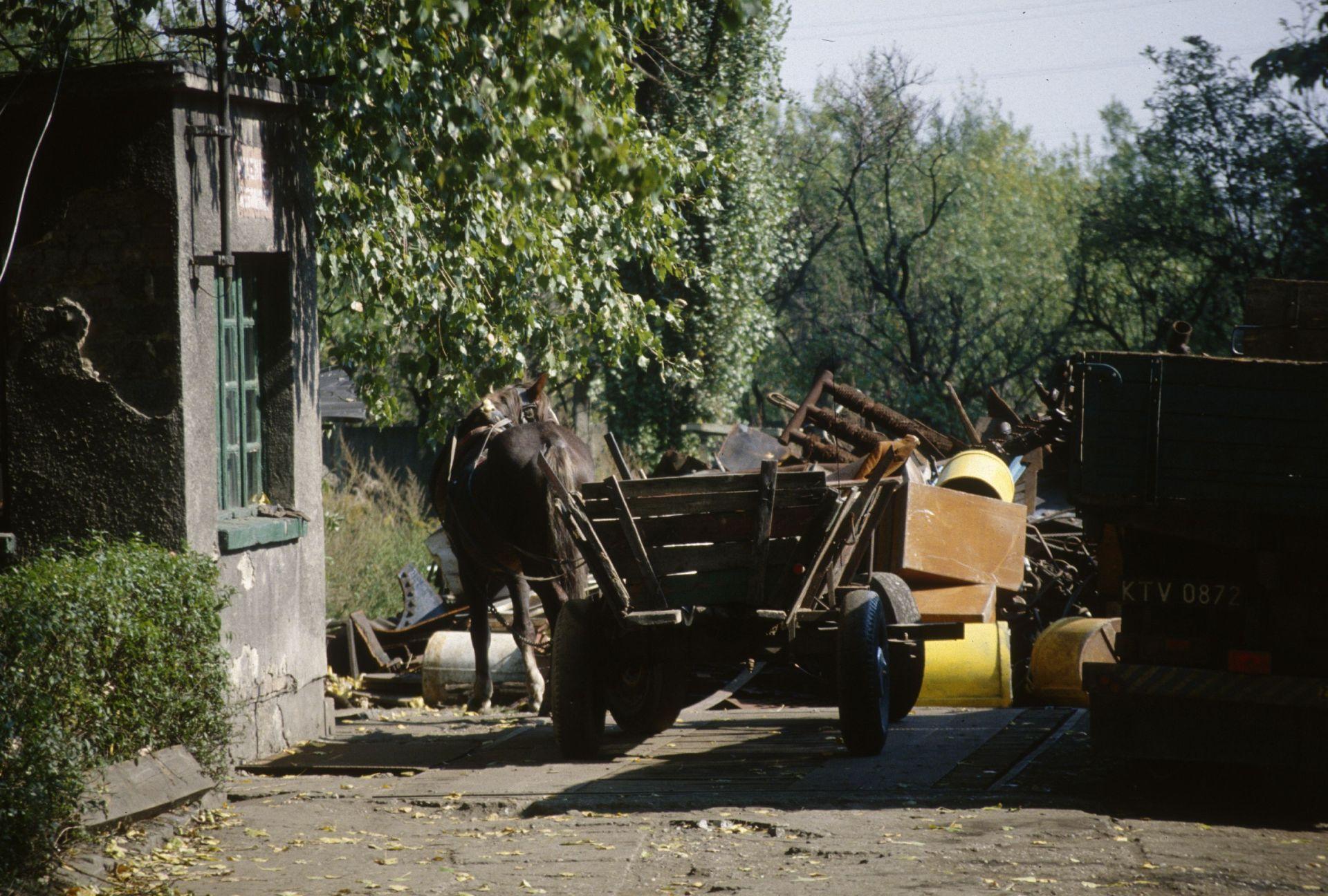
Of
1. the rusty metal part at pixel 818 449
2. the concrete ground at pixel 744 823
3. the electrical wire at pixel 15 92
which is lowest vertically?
the concrete ground at pixel 744 823

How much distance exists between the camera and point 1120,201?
921 inches

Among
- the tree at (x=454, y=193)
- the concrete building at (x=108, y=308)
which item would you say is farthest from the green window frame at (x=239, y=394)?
the tree at (x=454, y=193)

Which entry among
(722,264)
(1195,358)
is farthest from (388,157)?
(722,264)

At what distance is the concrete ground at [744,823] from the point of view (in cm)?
538

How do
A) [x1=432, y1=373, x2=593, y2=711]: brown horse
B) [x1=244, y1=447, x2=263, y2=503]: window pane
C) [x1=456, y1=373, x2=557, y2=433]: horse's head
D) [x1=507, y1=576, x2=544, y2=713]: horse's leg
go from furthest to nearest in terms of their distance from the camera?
[x1=456, y1=373, x2=557, y2=433]: horse's head → [x1=507, y1=576, x2=544, y2=713]: horse's leg → [x1=432, y1=373, x2=593, y2=711]: brown horse → [x1=244, y1=447, x2=263, y2=503]: window pane

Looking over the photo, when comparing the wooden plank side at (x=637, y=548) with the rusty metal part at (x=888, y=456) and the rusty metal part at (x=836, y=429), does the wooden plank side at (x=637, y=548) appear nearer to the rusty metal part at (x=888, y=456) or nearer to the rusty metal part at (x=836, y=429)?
the rusty metal part at (x=888, y=456)

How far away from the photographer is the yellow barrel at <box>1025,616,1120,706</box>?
9750 mm

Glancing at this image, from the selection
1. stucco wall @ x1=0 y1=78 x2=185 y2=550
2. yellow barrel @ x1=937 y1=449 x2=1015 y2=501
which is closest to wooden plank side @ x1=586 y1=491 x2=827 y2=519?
stucco wall @ x1=0 y1=78 x2=185 y2=550

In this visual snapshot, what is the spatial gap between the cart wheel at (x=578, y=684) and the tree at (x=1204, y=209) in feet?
51.0

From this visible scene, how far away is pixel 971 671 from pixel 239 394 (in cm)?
543

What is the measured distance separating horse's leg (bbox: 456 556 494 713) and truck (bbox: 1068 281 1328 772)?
497 centimetres

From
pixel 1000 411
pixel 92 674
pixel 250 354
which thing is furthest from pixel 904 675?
pixel 1000 411

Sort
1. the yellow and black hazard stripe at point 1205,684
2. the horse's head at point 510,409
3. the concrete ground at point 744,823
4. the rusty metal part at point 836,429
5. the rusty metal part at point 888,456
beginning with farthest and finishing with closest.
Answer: the rusty metal part at point 836,429 → the horse's head at point 510,409 → the rusty metal part at point 888,456 → the yellow and black hazard stripe at point 1205,684 → the concrete ground at point 744,823

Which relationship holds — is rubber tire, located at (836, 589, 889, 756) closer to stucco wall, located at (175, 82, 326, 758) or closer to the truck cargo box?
the truck cargo box
